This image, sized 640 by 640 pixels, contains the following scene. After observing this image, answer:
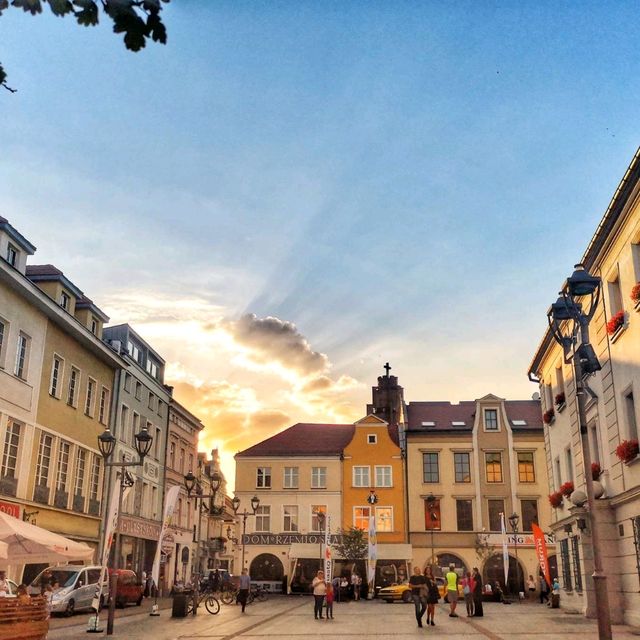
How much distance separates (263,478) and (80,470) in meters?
22.7

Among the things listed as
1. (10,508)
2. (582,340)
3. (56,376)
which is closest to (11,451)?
(10,508)

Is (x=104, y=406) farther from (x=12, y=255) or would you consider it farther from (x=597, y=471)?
(x=597, y=471)

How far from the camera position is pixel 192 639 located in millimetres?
19125

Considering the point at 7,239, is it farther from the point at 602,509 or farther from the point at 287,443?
the point at 287,443

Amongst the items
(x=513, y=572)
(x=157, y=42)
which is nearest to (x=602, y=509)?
(x=157, y=42)

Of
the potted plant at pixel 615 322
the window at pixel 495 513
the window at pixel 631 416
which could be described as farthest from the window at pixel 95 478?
the window at pixel 495 513

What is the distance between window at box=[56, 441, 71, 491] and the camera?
34.3 meters

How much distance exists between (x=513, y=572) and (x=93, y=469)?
3001 cm

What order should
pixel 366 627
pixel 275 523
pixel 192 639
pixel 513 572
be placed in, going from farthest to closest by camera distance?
pixel 275 523 < pixel 513 572 < pixel 366 627 < pixel 192 639

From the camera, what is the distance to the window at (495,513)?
5309 cm

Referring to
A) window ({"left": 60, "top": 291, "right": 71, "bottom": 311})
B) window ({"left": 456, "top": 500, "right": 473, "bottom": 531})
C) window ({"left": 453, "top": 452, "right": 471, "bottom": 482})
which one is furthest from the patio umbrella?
window ({"left": 453, "top": 452, "right": 471, "bottom": 482})

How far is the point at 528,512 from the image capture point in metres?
53.5

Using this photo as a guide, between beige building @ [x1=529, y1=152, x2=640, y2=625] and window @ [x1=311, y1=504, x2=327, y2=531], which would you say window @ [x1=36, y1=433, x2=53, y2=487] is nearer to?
beige building @ [x1=529, y1=152, x2=640, y2=625]

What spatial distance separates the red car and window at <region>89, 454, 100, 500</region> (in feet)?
18.7
